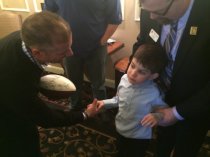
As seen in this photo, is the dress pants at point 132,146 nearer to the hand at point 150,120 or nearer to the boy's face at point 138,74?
the hand at point 150,120

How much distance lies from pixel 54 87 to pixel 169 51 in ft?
2.55

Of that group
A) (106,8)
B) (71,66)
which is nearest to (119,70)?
(71,66)

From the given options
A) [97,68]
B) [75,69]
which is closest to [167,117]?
[97,68]

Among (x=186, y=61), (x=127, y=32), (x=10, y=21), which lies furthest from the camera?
(x=10, y=21)

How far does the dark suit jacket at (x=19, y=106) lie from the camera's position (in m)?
1.09

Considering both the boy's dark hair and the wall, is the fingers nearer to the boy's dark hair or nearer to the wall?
the boy's dark hair

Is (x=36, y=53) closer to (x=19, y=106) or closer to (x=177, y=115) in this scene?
(x=19, y=106)

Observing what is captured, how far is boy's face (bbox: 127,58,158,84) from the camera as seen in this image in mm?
1306

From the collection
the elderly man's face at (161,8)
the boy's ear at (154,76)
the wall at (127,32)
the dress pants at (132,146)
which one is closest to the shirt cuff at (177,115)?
the boy's ear at (154,76)

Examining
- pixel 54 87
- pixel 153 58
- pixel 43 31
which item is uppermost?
pixel 43 31

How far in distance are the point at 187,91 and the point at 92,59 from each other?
116cm

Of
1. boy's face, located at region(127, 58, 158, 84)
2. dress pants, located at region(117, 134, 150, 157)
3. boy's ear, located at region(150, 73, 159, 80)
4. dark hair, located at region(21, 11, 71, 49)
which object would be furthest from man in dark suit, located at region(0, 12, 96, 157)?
dress pants, located at region(117, 134, 150, 157)

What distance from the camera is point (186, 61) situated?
1.14m

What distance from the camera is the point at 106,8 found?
2.03 meters
